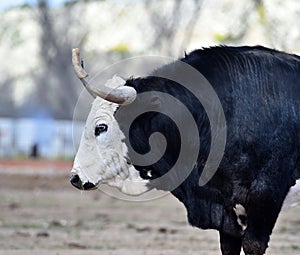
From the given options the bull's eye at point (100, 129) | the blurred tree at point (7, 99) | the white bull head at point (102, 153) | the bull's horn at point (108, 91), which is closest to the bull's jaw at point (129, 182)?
the white bull head at point (102, 153)

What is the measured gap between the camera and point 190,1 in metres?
48.0

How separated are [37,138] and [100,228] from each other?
3237 centimetres

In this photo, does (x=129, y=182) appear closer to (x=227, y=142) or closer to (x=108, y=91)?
(x=108, y=91)

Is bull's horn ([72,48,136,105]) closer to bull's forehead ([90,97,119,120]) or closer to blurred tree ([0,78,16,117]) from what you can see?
bull's forehead ([90,97,119,120])

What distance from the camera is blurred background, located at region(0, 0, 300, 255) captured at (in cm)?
1383

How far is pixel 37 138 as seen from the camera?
47.1m

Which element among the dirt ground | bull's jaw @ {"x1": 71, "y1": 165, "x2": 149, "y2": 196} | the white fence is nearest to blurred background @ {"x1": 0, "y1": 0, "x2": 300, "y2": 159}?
the white fence

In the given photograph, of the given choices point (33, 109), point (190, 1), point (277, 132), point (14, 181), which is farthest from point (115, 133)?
point (33, 109)

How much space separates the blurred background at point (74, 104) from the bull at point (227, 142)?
2.26m

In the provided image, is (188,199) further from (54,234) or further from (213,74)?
(54,234)

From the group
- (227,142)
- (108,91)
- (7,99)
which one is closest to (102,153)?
(108,91)

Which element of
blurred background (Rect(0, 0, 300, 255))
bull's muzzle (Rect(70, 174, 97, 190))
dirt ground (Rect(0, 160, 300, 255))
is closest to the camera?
bull's muzzle (Rect(70, 174, 97, 190))

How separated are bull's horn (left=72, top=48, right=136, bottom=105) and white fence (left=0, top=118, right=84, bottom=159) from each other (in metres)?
35.3

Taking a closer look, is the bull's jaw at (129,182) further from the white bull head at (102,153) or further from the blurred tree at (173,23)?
the blurred tree at (173,23)
